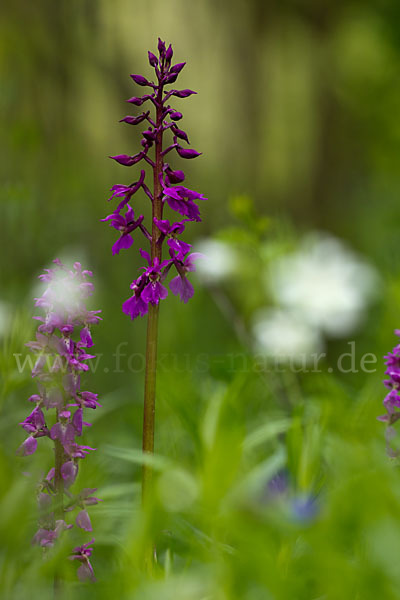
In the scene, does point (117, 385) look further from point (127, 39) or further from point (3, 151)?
point (127, 39)

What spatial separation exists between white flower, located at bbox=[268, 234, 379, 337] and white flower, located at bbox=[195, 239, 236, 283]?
15cm

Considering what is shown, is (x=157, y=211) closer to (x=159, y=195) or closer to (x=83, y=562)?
(x=159, y=195)

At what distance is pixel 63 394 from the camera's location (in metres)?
0.83

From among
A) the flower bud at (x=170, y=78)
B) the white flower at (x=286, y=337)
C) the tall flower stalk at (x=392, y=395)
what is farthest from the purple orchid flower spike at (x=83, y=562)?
the white flower at (x=286, y=337)

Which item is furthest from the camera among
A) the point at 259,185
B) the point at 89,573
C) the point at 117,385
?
the point at 259,185

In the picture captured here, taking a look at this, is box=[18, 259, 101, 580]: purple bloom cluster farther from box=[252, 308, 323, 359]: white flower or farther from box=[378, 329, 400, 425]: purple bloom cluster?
box=[252, 308, 323, 359]: white flower

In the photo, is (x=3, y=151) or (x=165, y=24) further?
(x=165, y=24)

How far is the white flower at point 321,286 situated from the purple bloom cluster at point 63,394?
1.40 meters

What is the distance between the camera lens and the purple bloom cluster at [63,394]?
2.66 ft

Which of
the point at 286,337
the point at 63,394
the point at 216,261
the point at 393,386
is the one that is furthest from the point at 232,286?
the point at 63,394

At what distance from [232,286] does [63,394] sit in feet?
7.74

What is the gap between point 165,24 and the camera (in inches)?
117

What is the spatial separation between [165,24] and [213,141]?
0.57m

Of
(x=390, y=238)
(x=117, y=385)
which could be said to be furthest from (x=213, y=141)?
(x=117, y=385)
